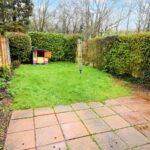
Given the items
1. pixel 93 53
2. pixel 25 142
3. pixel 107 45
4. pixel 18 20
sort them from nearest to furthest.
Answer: pixel 25 142
pixel 107 45
pixel 93 53
pixel 18 20

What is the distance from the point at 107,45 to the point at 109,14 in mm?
12667

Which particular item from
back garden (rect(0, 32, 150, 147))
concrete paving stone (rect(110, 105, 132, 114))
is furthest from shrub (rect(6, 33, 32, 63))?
concrete paving stone (rect(110, 105, 132, 114))

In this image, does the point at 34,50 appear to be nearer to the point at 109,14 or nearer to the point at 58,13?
the point at 109,14

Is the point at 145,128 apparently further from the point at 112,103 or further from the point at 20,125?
the point at 20,125

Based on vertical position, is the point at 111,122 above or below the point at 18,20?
below

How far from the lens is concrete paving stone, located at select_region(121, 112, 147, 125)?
286cm

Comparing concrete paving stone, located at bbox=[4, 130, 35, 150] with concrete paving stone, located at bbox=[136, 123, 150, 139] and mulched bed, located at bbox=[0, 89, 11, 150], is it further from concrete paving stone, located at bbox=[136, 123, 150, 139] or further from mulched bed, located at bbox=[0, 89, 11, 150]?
concrete paving stone, located at bbox=[136, 123, 150, 139]

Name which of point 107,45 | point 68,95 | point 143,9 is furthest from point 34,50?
point 143,9

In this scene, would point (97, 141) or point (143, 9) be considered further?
point (143, 9)

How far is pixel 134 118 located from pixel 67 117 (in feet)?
4.30

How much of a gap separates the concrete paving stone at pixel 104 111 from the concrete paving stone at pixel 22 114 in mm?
1383

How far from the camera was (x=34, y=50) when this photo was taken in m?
9.26

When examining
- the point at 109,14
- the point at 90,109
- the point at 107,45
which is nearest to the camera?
the point at 90,109

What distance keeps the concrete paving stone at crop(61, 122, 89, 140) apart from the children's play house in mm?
7310
